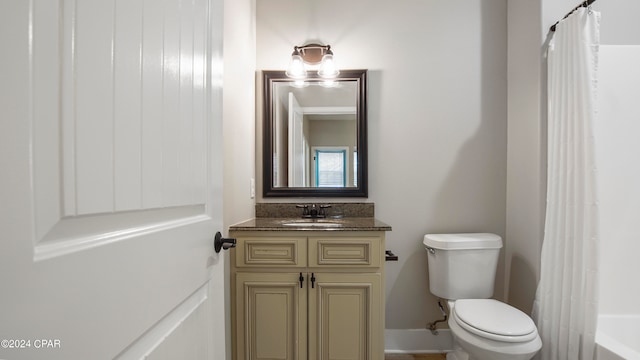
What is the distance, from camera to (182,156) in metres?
0.65

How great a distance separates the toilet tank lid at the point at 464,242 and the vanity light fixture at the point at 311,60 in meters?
1.35

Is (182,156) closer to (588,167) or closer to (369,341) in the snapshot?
(369,341)

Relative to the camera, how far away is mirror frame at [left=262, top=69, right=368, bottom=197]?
1938mm

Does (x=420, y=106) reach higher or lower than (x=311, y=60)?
lower

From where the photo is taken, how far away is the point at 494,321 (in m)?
1.32

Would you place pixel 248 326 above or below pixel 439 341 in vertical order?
above

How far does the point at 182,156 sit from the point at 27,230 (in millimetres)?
348

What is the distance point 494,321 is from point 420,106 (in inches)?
54.7

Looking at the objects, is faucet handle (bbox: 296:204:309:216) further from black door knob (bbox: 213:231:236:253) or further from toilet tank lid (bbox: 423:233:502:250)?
black door knob (bbox: 213:231:236:253)

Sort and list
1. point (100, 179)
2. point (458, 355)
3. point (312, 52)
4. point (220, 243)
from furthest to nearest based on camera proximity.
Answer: point (312, 52) < point (458, 355) < point (220, 243) < point (100, 179)

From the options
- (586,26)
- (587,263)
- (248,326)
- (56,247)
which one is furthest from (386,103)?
(56,247)

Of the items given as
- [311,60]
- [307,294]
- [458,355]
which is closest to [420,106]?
[311,60]

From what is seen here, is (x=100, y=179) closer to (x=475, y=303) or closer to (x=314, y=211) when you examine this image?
(x=314, y=211)

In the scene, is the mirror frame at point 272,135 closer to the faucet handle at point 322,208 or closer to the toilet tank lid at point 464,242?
the faucet handle at point 322,208
